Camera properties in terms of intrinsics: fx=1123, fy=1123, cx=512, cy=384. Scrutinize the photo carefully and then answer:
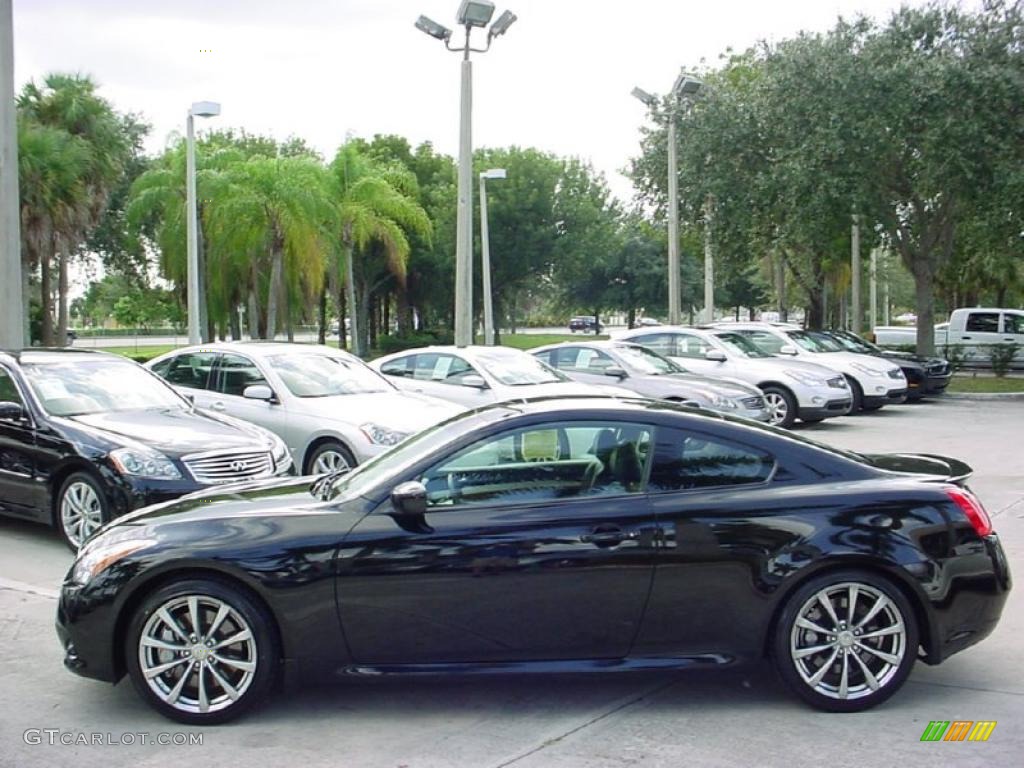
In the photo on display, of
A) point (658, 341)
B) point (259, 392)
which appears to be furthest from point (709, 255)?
point (259, 392)

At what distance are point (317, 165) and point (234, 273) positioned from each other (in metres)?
5.52

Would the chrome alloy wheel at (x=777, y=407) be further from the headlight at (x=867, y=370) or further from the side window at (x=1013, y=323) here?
the side window at (x=1013, y=323)

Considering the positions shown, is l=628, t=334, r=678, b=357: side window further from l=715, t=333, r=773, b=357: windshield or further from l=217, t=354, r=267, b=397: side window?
l=217, t=354, r=267, b=397: side window

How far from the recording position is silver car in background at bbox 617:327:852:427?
17.4m

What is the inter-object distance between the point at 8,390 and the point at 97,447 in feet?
4.83

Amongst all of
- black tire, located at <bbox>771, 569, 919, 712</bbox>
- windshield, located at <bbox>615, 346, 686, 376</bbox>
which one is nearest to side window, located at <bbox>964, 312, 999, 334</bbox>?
windshield, located at <bbox>615, 346, 686, 376</bbox>

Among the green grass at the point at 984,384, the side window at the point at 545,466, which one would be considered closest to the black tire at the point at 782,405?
the green grass at the point at 984,384

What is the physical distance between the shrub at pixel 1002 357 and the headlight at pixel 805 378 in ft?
39.2

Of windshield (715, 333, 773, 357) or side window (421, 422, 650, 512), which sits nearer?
side window (421, 422, 650, 512)

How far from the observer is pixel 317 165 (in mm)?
37031

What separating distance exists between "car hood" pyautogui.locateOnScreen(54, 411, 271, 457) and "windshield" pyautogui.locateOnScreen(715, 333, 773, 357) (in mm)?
11155

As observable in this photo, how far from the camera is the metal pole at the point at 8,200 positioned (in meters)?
13.2

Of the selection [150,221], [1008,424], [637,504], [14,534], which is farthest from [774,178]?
[150,221]

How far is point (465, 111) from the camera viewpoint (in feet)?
61.0
